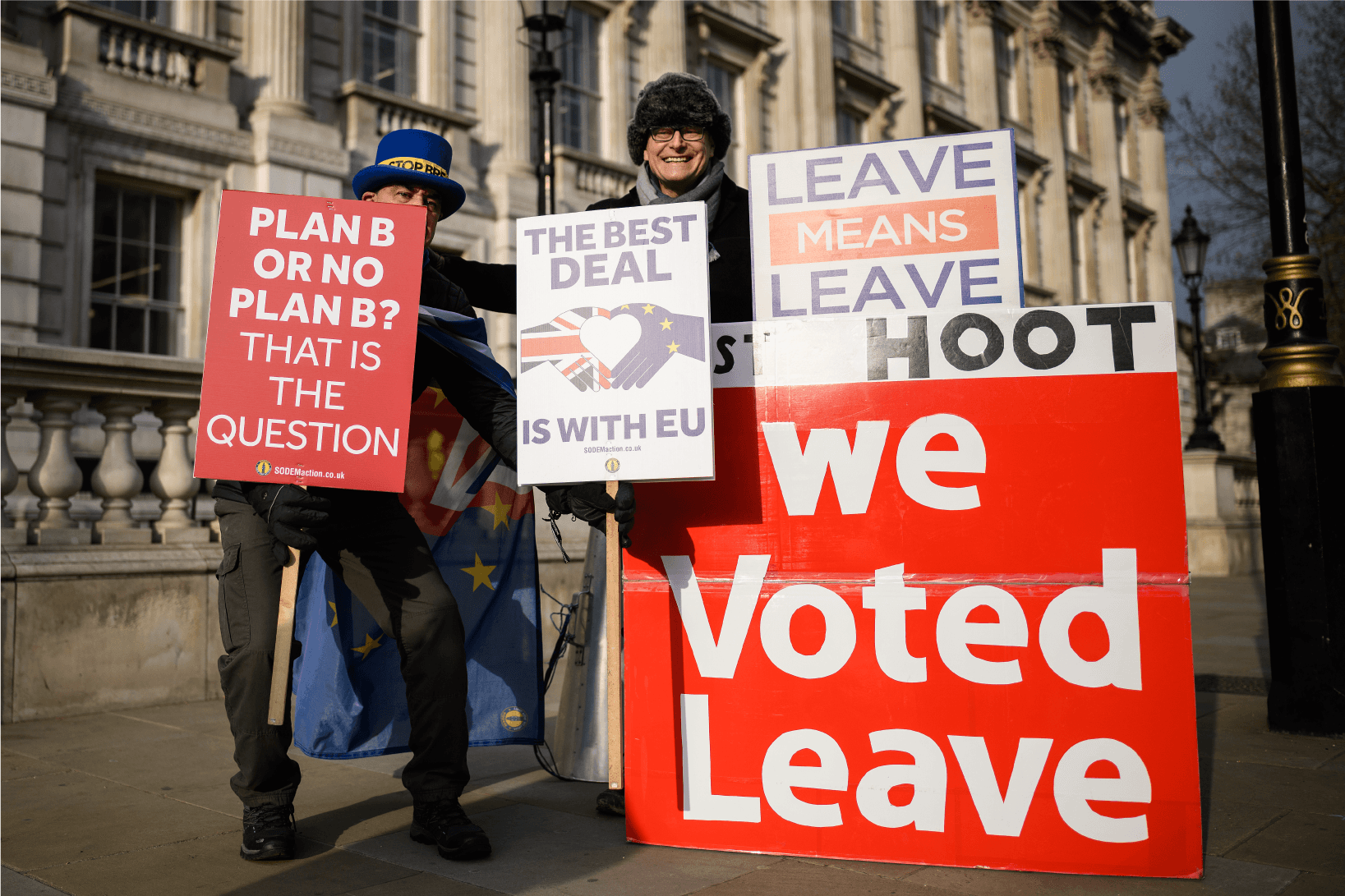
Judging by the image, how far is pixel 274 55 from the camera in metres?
12.0

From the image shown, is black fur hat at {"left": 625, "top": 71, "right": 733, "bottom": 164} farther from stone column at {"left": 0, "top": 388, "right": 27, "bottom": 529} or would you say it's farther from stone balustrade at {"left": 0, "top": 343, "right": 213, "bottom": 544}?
stone column at {"left": 0, "top": 388, "right": 27, "bottom": 529}

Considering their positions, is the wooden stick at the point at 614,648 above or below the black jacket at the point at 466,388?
below

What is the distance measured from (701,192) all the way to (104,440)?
427 centimetres

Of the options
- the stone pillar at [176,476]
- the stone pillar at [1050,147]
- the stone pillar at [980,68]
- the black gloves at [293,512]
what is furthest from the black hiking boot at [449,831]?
the stone pillar at [1050,147]

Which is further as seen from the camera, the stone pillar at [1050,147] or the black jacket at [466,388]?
the stone pillar at [1050,147]

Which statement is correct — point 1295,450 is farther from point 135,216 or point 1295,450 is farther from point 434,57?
point 434,57

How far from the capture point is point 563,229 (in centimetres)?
309

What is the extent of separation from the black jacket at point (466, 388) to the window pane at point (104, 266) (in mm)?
9090

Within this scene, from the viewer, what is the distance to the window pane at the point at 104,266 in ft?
35.8

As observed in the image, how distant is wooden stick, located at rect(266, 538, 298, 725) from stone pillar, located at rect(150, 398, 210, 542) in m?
3.49

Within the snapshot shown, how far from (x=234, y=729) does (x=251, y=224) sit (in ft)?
5.01

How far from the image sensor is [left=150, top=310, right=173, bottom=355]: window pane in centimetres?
1135

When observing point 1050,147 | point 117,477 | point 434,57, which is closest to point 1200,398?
point 434,57

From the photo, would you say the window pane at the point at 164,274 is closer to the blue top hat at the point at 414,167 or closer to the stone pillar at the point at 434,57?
→ the stone pillar at the point at 434,57
